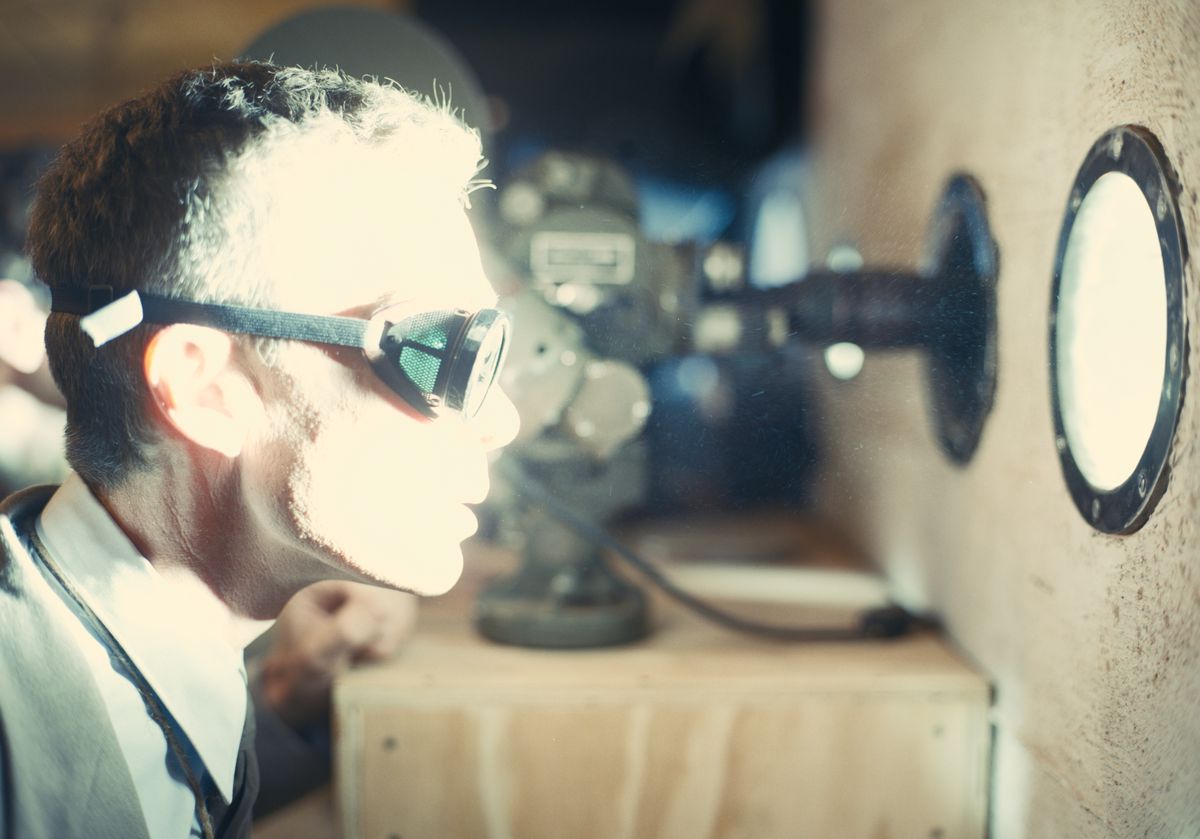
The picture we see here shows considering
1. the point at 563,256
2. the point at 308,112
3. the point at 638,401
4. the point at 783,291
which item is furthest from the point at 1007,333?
the point at 308,112

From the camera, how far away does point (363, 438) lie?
0.82 m

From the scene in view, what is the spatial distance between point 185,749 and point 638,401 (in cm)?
58

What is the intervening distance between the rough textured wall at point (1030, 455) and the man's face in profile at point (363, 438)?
458 mm

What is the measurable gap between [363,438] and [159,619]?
221 millimetres

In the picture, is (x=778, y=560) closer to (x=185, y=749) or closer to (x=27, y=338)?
(x=185, y=749)

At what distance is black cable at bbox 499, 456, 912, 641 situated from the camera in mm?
1169

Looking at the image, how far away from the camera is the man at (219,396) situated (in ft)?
2.54

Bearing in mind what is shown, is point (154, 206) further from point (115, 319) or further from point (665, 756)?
point (665, 756)

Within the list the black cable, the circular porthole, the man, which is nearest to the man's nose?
the man

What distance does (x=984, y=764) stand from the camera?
1.02 m

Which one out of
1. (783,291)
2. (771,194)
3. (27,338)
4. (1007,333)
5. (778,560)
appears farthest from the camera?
(771,194)

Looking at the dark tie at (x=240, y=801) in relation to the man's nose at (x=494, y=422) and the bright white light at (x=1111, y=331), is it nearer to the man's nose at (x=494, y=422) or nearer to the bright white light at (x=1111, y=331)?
the man's nose at (x=494, y=422)

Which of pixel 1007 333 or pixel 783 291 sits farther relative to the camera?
pixel 783 291

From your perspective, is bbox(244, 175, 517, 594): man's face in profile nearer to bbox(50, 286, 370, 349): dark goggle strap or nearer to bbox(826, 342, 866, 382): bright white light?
bbox(50, 286, 370, 349): dark goggle strap
